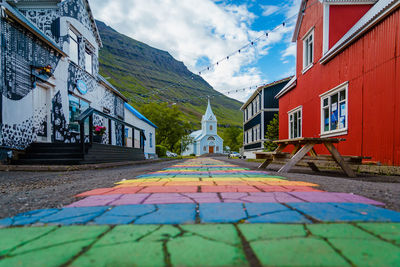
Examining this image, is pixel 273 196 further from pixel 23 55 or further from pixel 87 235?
pixel 23 55

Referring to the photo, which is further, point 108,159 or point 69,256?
point 108,159

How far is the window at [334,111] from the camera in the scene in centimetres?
723

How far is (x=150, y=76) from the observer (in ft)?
273

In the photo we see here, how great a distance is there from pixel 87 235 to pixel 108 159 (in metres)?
7.24

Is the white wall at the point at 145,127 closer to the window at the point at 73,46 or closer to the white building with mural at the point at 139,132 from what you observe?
the white building with mural at the point at 139,132

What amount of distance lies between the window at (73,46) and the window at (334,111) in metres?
10.6

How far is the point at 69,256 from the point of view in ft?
3.12

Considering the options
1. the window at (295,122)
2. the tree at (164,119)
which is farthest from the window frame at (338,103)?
the tree at (164,119)

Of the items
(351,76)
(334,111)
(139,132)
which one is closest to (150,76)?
(139,132)

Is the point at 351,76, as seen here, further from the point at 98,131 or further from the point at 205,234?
the point at 98,131

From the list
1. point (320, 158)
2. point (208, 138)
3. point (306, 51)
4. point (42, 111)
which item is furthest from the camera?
point (208, 138)

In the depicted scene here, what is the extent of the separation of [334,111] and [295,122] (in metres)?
3.80

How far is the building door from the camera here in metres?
7.23

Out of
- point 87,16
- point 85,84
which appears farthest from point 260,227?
point 87,16
